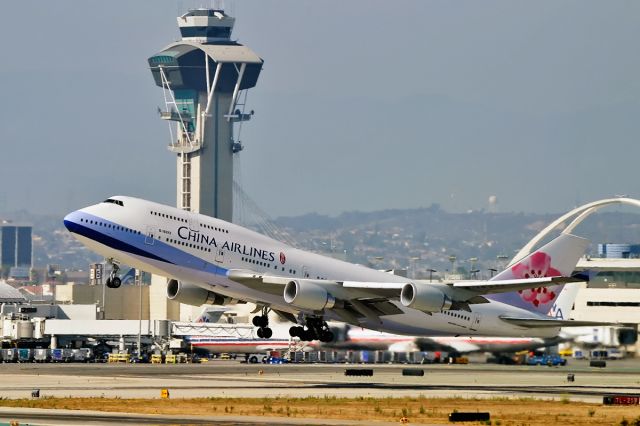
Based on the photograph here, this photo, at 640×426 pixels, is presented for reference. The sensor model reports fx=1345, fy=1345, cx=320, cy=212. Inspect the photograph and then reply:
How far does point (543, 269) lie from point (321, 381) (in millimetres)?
17088

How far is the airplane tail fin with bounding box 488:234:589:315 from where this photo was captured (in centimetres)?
9212

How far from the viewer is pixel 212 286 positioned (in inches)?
3189

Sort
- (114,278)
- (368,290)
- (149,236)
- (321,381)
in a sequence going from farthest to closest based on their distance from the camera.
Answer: (321,381), (368,290), (114,278), (149,236)

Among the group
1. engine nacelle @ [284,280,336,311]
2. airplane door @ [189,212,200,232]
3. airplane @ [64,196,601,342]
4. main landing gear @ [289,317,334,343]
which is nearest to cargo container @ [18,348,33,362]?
airplane @ [64,196,601,342]

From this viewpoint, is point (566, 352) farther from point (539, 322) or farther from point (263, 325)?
point (263, 325)

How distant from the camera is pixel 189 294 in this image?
3366 inches

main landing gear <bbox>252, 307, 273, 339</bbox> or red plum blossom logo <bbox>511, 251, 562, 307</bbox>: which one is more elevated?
red plum blossom logo <bbox>511, 251, 562, 307</bbox>

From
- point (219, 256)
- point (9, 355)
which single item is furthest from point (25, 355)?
point (219, 256)

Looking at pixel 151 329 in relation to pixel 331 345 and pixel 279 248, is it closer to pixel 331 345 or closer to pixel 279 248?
pixel 331 345

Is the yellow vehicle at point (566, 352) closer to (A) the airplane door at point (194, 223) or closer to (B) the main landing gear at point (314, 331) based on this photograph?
(B) the main landing gear at point (314, 331)

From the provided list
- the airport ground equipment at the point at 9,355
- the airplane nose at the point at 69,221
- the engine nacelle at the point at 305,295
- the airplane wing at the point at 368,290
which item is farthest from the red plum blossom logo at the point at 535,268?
the airport ground equipment at the point at 9,355

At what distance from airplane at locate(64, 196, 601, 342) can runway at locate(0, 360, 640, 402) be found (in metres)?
4.22

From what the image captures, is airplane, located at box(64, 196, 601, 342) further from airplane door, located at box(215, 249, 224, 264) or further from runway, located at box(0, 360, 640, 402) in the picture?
runway, located at box(0, 360, 640, 402)

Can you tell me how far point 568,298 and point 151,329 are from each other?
280ft
